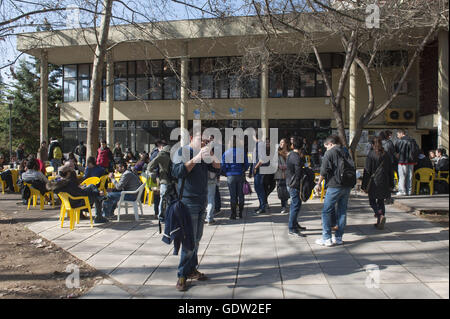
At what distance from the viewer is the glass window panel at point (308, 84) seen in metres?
22.9

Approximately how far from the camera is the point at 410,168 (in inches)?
436

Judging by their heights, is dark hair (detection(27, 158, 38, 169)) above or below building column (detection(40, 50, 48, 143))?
below

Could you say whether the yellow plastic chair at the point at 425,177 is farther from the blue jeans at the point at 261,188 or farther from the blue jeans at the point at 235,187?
the blue jeans at the point at 235,187

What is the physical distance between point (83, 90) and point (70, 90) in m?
1.05

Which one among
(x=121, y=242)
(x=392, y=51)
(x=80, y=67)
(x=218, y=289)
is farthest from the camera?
(x=80, y=67)

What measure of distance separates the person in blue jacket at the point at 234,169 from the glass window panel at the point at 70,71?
862 inches

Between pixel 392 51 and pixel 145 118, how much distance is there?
591 inches

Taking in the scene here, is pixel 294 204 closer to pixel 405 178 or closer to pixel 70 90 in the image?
pixel 405 178

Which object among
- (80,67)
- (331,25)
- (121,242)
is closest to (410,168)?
(331,25)

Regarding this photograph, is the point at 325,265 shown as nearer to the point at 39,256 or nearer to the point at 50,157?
the point at 39,256

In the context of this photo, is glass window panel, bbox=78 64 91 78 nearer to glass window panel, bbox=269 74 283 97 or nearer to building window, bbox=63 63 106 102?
building window, bbox=63 63 106 102

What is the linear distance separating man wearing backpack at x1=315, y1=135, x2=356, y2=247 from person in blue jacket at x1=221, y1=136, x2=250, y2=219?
252 centimetres

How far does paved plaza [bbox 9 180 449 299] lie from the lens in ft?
14.0

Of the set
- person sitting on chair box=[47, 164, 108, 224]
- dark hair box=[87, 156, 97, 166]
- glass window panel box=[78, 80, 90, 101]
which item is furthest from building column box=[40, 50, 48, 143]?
person sitting on chair box=[47, 164, 108, 224]
